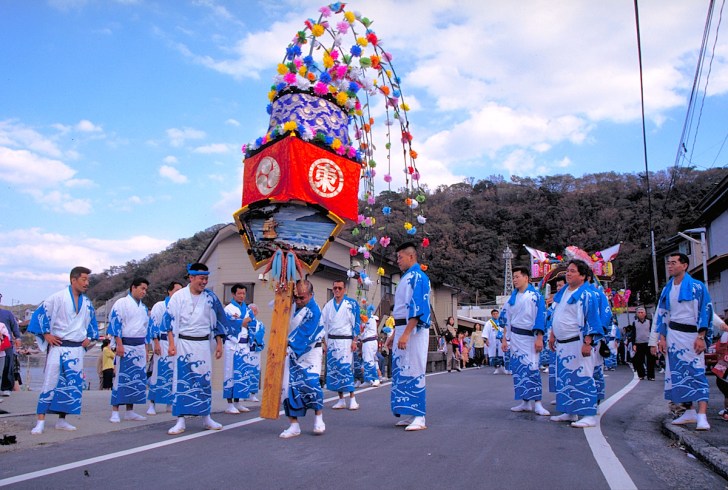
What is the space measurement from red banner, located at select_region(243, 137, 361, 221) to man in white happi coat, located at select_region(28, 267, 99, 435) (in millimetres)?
2655

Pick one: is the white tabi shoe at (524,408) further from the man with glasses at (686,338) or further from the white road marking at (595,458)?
the man with glasses at (686,338)

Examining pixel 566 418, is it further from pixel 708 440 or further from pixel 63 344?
pixel 63 344

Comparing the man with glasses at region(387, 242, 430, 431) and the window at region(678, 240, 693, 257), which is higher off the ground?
the window at region(678, 240, 693, 257)

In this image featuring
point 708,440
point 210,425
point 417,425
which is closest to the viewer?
point 708,440

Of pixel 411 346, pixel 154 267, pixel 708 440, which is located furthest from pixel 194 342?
pixel 154 267

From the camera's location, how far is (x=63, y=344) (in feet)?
21.7

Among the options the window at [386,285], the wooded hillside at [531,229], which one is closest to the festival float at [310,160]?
the window at [386,285]

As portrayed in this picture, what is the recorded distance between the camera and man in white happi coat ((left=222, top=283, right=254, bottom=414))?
8352 millimetres

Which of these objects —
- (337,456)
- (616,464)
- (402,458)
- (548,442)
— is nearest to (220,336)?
(337,456)

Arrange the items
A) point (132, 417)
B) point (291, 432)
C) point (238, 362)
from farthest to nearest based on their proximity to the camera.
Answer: point (238, 362) → point (132, 417) → point (291, 432)

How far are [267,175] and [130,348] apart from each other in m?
3.06

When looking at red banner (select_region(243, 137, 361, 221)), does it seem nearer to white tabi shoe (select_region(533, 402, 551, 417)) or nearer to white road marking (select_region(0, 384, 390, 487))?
white road marking (select_region(0, 384, 390, 487))

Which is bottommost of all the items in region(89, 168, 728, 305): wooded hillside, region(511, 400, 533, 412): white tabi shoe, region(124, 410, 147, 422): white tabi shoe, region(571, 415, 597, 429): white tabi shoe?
region(124, 410, 147, 422): white tabi shoe

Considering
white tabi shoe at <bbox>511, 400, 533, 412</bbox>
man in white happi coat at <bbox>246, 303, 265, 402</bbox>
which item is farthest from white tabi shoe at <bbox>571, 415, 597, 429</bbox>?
man in white happi coat at <bbox>246, 303, 265, 402</bbox>
